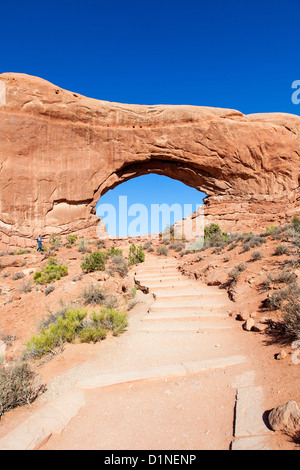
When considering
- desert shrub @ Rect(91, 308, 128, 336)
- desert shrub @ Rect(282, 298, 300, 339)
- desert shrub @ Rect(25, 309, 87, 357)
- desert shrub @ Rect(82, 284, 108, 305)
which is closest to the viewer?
desert shrub @ Rect(282, 298, 300, 339)

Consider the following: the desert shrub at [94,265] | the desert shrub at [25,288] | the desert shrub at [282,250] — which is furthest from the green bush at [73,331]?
the desert shrub at [25,288]

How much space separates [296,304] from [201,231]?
16.2m

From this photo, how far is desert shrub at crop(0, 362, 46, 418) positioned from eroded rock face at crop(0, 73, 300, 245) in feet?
53.9

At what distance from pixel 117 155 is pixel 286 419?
65.5ft

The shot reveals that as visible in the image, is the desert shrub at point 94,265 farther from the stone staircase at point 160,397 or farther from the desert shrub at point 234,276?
the stone staircase at point 160,397

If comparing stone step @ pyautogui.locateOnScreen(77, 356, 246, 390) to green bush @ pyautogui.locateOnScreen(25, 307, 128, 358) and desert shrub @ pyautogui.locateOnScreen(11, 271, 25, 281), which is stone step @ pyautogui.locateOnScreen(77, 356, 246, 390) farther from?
desert shrub @ pyautogui.locateOnScreen(11, 271, 25, 281)

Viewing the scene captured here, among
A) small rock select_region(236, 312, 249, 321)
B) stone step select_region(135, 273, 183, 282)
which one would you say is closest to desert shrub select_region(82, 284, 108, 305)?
stone step select_region(135, 273, 183, 282)

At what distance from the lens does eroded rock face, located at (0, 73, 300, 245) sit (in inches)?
699

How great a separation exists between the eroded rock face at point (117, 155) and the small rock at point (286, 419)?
18499 mm

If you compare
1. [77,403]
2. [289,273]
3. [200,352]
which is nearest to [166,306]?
[200,352]

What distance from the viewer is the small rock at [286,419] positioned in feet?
6.81

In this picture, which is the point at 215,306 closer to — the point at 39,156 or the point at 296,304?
the point at 296,304

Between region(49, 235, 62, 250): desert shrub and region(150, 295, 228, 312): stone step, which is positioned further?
region(49, 235, 62, 250): desert shrub

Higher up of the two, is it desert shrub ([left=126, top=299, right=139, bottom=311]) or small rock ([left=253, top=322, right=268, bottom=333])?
small rock ([left=253, top=322, right=268, bottom=333])
